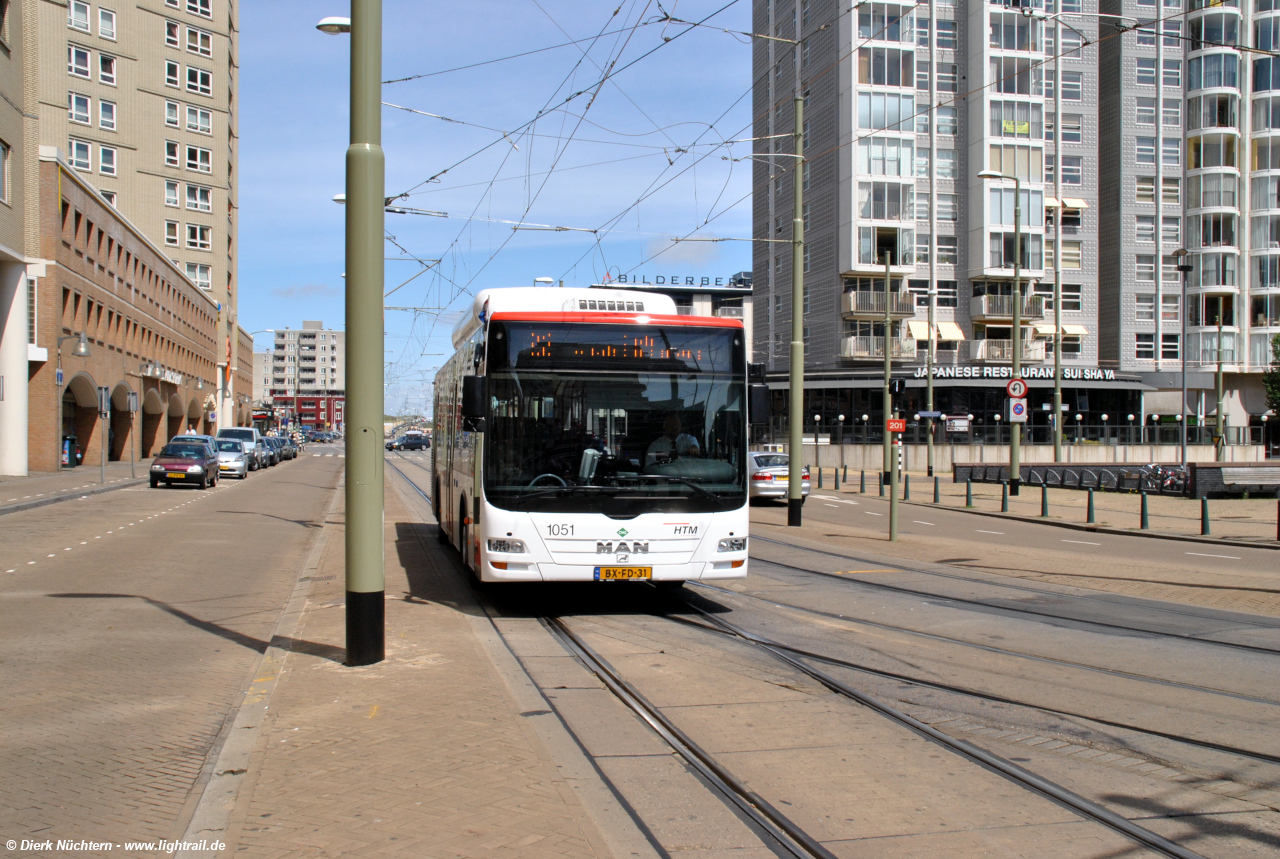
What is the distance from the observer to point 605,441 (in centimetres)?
970

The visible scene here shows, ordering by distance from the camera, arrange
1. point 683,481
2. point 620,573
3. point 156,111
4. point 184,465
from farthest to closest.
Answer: point 156,111, point 184,465, point 683,481, point 620,573

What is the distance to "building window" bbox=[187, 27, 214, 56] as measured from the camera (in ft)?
218

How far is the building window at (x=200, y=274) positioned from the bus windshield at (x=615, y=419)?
68844 mm

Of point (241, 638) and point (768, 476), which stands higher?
point (768, 476)

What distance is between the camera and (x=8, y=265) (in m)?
33.6

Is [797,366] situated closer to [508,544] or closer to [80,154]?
[508,544]

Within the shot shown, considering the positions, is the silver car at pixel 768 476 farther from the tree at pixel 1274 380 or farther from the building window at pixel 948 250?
the tree at pixel 1274 380

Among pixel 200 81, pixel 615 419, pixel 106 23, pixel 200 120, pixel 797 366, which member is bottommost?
pixel 615 419

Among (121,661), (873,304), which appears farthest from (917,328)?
(121,661)

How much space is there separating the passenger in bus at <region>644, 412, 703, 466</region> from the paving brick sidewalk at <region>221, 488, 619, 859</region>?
2.59 metres

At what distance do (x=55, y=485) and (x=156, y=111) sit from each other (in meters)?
43.1

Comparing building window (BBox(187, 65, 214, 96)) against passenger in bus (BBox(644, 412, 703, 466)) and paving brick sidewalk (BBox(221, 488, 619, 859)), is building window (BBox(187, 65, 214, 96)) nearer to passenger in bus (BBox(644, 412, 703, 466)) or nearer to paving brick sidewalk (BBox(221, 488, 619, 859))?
passenger in bus (BBox(644, 412, 703, 466))

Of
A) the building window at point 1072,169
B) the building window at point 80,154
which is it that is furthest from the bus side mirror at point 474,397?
the building window at point 80,154

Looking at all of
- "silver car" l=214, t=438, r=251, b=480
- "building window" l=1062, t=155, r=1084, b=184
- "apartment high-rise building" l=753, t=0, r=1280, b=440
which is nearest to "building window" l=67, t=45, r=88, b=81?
"silver car" l=214, t=438, r=251, b=480
